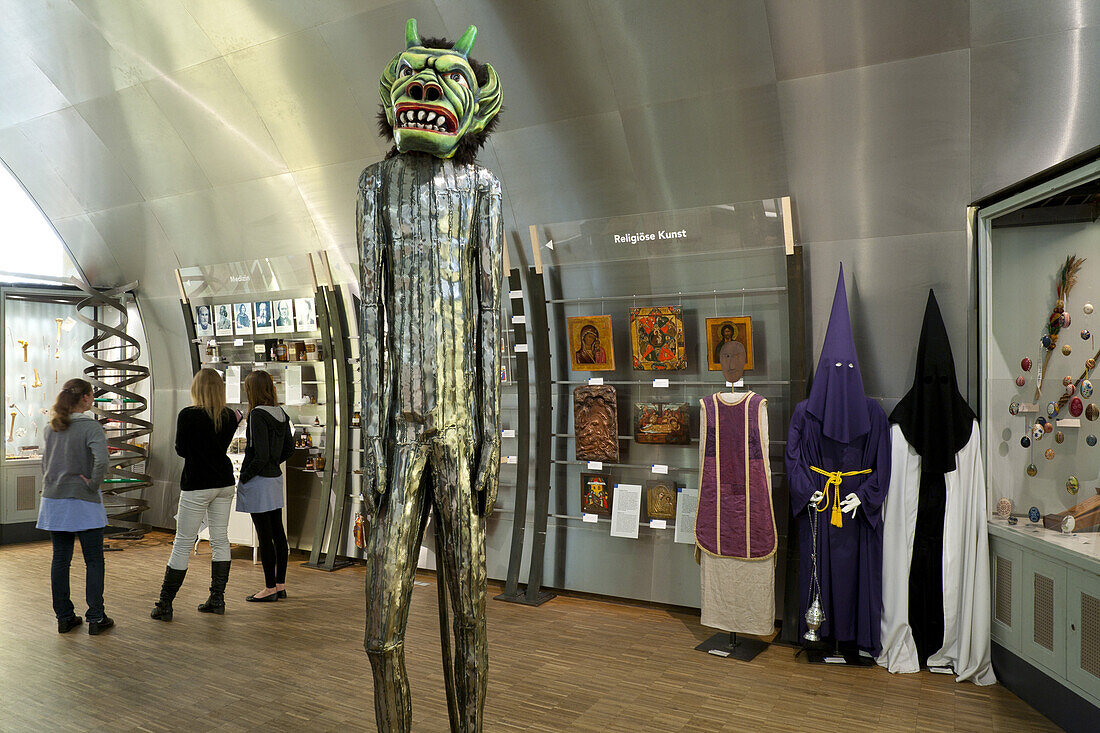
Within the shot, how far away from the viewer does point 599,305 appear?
5.54m

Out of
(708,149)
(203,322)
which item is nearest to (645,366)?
(708,149)

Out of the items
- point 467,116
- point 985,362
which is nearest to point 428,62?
point 467,116

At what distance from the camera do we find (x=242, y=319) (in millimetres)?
7309

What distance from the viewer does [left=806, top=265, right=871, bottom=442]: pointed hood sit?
4.16 m

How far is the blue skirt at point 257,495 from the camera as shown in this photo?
5219mm

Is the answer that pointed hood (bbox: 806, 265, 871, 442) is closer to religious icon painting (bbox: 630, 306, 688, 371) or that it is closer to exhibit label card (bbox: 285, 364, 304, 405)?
religious icon painting (bbox: 630, 306, 688, 371)

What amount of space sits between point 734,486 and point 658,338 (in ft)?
Result: 3.97

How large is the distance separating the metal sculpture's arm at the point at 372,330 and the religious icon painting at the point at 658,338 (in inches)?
114

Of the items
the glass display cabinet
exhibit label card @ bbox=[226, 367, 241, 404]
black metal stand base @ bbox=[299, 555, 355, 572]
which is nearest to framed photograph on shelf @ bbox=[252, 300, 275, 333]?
exhibit label card @ bbox=[226, 367, 241, 404]

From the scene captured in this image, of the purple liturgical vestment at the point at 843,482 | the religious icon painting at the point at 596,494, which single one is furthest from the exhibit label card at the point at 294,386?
the purple liturgical vestment at the point at 843,482

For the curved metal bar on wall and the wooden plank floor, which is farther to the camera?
the curved metal bar on wall

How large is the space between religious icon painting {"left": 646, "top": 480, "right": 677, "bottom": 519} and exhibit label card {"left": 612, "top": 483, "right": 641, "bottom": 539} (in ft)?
0.28

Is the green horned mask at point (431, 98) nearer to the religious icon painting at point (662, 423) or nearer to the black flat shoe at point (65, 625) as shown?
the religious icon painting at point (662, 423)

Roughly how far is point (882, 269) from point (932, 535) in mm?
1586
